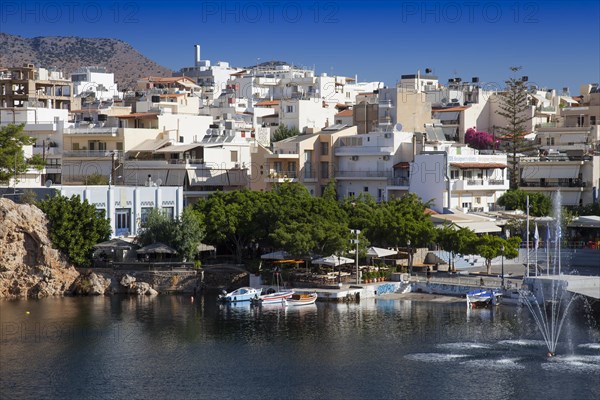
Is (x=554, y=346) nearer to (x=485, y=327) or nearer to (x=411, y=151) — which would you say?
(x=485, y=327)

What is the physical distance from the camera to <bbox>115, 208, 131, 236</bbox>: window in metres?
58.6

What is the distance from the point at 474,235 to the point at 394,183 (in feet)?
42.9

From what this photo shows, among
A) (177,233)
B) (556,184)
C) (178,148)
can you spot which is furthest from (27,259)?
(556,184)

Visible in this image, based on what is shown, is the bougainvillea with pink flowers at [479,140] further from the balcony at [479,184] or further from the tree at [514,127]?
the balcony at [479,184]

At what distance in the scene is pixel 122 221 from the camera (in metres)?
58.8

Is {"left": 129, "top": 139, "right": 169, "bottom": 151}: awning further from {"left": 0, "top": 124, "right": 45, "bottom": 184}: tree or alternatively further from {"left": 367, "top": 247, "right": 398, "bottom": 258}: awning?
{"left": 367, "top": 247, "right": 398, "bottom": 258}: awning

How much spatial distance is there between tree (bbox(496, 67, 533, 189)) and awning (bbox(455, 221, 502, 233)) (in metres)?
13.6

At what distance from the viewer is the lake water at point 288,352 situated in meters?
35.1

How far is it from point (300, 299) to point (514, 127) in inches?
1444

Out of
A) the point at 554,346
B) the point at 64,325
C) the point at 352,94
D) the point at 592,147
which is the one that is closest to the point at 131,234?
the point at 64,325

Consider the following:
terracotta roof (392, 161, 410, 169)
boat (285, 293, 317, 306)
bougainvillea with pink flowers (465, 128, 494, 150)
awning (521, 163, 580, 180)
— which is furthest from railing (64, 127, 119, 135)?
bougainvillea with pink flowers (465, 128, 494, 150)

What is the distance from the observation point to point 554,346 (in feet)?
133

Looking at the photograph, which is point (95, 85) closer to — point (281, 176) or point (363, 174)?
point (281, 176)

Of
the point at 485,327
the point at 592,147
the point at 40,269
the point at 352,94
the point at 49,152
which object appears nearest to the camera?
the point at 485,327
